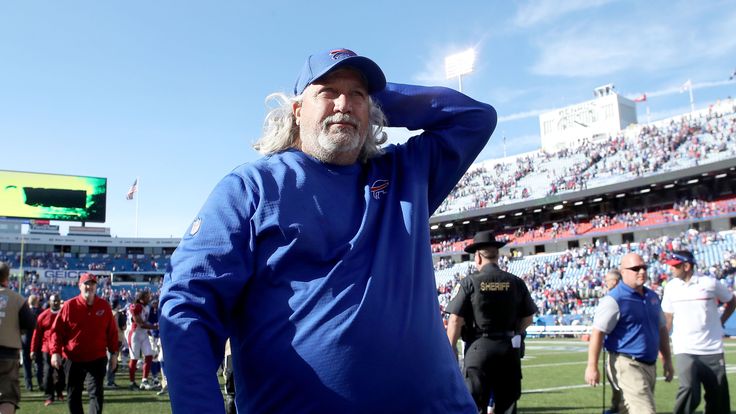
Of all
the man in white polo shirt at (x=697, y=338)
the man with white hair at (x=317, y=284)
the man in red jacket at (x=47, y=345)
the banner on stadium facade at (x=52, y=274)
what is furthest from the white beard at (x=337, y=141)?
the banner on stadium facade at (x=52, y=274)

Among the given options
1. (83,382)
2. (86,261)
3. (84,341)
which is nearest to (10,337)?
(84,341)

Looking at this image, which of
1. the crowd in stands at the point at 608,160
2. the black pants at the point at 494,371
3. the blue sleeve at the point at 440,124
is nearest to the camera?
the blue sleeve at the point at 440,124

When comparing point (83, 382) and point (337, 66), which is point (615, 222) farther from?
point (337, 66)

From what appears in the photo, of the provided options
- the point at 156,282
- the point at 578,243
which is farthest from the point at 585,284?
the point at 156,282

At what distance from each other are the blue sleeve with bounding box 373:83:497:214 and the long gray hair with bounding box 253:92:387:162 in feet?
0.23

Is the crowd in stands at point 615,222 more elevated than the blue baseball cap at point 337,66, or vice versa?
the crowd in stands at point 615,222

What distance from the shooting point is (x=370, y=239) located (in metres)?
1.93

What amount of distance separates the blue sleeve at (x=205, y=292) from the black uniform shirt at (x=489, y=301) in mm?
5332

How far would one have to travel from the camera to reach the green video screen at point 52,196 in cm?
5091

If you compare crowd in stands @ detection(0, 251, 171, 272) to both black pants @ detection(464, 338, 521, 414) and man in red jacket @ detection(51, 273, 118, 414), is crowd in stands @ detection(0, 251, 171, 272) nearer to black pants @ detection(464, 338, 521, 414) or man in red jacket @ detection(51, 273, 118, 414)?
man in red jacket @ detection(51, 273, 118, 414)

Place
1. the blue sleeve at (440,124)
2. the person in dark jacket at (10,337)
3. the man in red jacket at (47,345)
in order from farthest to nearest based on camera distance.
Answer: the man in red jacket at (47,345)
the person in dark jacket at (10,337)
the blue sleeve at (440,124)

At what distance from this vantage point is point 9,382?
23.4 feet

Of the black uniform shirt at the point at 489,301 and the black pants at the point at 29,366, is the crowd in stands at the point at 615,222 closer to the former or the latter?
the black pants at the point at 29,366

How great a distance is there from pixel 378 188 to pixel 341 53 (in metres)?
0.48
